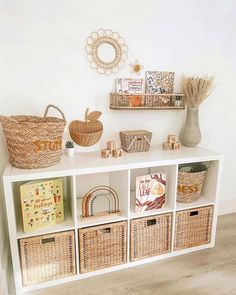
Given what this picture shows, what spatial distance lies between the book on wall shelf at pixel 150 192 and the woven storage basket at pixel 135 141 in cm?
23

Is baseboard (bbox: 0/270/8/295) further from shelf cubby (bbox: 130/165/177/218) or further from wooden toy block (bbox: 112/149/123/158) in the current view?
wooden toy block (bbox: 112/149/123/158)

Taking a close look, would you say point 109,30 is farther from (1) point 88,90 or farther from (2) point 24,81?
(2) point 24,81

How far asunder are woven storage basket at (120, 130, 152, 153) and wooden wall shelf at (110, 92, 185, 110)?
190 mm

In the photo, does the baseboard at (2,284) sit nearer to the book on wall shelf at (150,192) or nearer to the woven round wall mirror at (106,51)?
the book on wall shelf at (150,192)

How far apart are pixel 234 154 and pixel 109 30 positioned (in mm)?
1567

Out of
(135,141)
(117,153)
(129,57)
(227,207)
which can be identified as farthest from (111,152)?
(227,207)

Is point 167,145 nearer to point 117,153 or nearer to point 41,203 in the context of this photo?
point 117,153

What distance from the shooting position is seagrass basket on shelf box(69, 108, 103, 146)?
5.66 feet

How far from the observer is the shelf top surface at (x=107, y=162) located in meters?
1.38

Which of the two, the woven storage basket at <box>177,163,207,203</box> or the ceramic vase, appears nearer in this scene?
the woven storage basket at <box>177,163,207,203</box>

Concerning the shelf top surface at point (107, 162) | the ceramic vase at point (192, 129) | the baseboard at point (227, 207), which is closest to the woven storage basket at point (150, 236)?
the shelf top surface at point (107, 162)

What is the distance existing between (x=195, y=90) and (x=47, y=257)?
152cm

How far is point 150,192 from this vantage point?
5.49ft

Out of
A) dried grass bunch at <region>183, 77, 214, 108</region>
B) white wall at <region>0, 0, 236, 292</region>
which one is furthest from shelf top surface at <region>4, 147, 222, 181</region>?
dried grass bunch at <region>183, 77, 214, 108</region>
